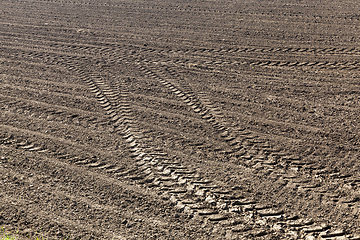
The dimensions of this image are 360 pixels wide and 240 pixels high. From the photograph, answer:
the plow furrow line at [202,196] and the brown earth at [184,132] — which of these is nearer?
the plow furrow line at [202,196]

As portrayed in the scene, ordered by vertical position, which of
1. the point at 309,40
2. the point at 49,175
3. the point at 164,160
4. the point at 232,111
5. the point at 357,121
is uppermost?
the point at 309,40

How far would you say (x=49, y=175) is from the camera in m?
5.04

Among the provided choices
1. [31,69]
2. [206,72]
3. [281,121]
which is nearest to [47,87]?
[31,69]

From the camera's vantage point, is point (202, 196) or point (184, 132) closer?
point (202, 196)

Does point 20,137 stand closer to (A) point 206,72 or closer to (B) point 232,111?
(B) point 232,111

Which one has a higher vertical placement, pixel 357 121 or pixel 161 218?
pixel 357 121

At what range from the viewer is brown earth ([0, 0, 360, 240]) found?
4305 millimetres

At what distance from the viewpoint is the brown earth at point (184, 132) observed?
4.30 m

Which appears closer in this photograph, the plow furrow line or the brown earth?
the plow furrow line

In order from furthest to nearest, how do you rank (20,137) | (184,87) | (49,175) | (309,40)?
(309,40), (184,87), (20,137), (49,175)

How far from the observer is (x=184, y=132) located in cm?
593

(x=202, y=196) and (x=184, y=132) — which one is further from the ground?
(x=184, y=132)

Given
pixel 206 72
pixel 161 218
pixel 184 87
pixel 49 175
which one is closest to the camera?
pixel 161 218

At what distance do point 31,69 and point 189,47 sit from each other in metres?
3.73
